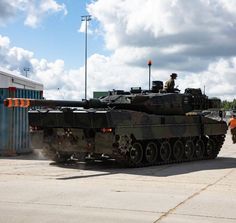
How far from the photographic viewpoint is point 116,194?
392 inches

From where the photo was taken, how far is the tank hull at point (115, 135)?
583 inches

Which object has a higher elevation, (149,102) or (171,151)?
(149,102)

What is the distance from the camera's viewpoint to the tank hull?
14.8 metres

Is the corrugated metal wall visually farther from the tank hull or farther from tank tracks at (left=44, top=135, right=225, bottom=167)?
the tank hull

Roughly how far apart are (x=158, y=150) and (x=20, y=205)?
858 centimetres

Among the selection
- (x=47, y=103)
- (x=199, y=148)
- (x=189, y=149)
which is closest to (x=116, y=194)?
(x=47, y=103)

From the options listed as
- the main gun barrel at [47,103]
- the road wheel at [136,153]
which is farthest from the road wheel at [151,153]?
the main gun barrel at [47,103]

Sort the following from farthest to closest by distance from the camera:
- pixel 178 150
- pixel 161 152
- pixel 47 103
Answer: pixel 178 150 → pixel 161 152 → pixel 47 103

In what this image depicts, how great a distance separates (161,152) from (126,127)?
7.44ft

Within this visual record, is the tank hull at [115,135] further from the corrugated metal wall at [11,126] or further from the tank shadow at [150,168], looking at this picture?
the corrugated metal wall at [11,126]

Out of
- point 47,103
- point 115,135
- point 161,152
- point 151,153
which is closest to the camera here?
point 47,103

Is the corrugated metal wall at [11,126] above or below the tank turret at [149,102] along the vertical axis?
below

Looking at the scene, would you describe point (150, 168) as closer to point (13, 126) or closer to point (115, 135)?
point (115, 135)

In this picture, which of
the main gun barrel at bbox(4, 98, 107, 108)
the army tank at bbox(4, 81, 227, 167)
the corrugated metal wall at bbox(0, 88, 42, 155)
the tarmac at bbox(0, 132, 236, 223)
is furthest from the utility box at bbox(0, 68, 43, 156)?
the main gun barrel at bbox(4, 98, 107, 108)
